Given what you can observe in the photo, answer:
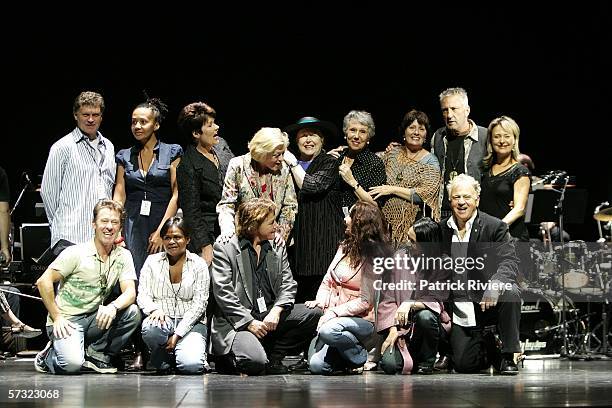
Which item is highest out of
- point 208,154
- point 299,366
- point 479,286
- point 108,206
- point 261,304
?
point 208,154

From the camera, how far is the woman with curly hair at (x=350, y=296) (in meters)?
5.30

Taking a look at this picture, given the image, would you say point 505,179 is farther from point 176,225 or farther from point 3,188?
point 3,188

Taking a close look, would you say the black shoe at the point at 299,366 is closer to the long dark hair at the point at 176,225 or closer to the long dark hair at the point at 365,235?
the long dark hair at the point at 365,235

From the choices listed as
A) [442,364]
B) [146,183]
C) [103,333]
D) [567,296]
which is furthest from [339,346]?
[567,296]

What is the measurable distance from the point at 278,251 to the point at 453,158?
4.30 feet

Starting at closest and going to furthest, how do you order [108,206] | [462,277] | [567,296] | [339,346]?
[339,346]
[108,206]
[462,277]
[567,296]

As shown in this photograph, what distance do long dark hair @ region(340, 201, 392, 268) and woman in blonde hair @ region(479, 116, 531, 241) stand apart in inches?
30.1

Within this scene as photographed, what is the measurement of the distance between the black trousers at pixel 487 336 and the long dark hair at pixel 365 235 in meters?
0.63

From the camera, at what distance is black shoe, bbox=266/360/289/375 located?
5312 millimetres

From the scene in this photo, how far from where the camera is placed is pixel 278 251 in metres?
5.44

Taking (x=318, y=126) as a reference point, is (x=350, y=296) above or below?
below

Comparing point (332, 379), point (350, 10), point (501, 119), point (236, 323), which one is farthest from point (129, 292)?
point (350, 10)

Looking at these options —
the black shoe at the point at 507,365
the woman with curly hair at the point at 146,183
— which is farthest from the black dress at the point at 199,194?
the black shoe at the point at 507,365

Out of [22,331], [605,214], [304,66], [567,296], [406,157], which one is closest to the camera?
[406,157]
